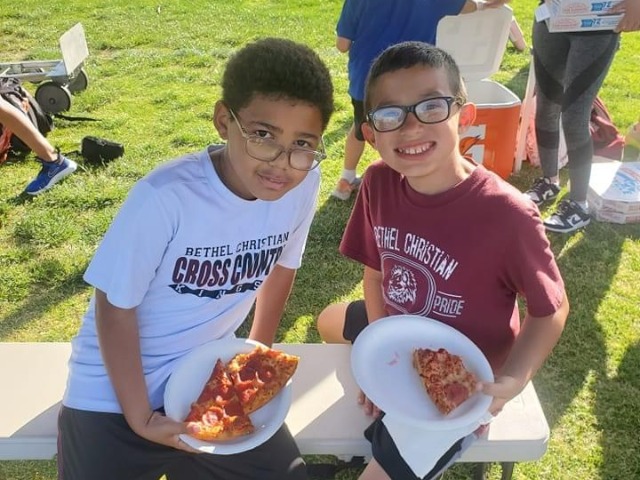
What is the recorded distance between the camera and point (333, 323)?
2428 millimetres

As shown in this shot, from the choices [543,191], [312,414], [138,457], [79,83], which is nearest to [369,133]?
[312,414]

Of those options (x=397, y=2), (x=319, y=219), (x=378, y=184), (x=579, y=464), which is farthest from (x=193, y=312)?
(x=397, y=2)

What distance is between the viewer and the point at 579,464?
2367 millimetres

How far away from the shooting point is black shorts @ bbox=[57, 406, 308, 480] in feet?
5.59

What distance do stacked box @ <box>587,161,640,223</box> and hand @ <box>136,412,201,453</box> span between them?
3078mm

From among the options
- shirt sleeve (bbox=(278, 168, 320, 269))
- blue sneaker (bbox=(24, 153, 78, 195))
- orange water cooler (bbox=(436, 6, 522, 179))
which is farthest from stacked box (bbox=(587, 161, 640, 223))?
blue sneaker (bbox=(24, 153, 78, 195))

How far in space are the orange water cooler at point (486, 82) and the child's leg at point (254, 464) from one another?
253 centimetres

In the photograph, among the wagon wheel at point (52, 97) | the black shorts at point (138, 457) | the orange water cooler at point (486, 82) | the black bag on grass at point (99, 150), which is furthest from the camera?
the wagon wheel at point (52, 97)

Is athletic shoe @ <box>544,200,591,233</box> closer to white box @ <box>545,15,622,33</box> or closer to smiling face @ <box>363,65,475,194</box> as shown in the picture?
white box @ <box>545,15,622,33</box>

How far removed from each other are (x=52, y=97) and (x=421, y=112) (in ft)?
15.4

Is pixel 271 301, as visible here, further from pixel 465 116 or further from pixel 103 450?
pixel 465 116

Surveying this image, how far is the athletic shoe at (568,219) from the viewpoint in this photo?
3.67 metres

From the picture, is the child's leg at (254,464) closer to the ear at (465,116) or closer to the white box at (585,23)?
the ear at (465,116)

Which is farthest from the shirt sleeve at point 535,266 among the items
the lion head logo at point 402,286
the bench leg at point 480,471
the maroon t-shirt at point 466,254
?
the bench leg at point 480,471
